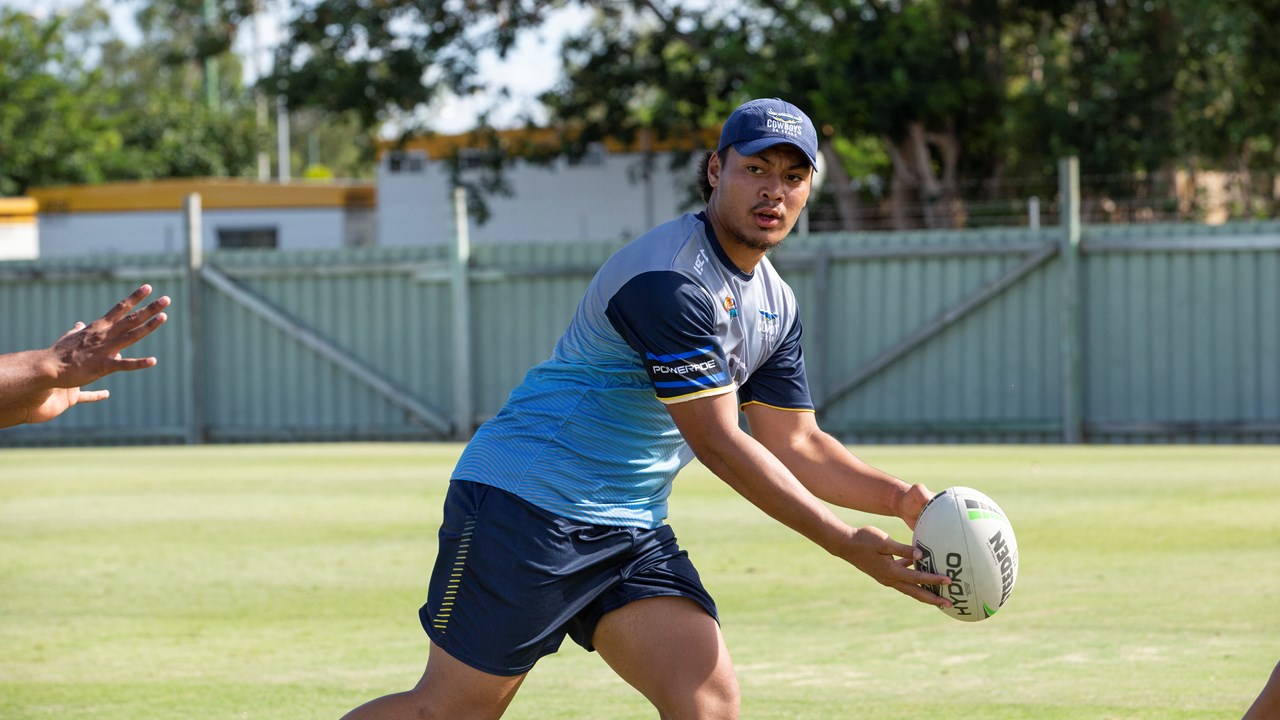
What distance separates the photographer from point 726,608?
8727 mm

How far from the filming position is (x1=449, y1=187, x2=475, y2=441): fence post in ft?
66.3

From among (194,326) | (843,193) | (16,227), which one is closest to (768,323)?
(194,326)

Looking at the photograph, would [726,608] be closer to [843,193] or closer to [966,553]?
[966,553]

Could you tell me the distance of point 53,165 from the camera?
162 ft

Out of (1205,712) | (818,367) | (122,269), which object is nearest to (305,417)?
(122,269)

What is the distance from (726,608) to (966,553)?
14.1ft

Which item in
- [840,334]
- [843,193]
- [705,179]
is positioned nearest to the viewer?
[705,179]

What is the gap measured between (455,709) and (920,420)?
1535cm

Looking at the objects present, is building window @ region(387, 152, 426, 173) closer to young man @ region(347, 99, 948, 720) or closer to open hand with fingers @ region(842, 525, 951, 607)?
young man @ region(347, 99, 948, 720)

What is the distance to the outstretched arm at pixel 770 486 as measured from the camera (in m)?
4.19

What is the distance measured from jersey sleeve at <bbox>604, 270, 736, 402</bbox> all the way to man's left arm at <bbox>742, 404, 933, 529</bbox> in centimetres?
74

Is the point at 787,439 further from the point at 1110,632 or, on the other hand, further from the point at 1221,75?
the point at 1221,75

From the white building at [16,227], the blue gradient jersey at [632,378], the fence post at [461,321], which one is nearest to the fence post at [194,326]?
the fence post at [461,321]

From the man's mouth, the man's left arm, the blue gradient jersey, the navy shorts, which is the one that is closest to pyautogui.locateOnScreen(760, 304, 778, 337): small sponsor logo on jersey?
the blue gradient jersey
